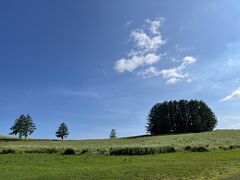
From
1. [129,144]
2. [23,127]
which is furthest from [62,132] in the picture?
[129,144]

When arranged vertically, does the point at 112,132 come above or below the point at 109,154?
above

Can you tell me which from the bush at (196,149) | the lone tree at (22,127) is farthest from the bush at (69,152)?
the lone tree at (22,127)

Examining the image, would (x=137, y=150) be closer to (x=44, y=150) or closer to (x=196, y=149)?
(x=196, y=149)

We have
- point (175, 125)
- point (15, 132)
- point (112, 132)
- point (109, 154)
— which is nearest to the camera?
point (109, 154)

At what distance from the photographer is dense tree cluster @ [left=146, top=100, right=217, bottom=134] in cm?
13562

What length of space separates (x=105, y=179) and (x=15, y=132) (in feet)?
354

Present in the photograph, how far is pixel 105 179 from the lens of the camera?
1013 inches

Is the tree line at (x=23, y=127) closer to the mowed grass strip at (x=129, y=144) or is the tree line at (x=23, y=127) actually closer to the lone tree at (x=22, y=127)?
the lone tree at (x=22, y=127)

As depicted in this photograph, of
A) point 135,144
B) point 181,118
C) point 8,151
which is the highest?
point 181,118

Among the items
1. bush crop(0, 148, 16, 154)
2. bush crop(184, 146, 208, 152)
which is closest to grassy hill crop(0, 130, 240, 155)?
bush crop(184, 146, 208, 152)

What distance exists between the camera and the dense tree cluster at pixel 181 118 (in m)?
136

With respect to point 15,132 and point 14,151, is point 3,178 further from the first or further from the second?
point 15,132

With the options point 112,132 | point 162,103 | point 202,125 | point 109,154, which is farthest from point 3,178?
point 112,132

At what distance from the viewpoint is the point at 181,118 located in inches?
5556
